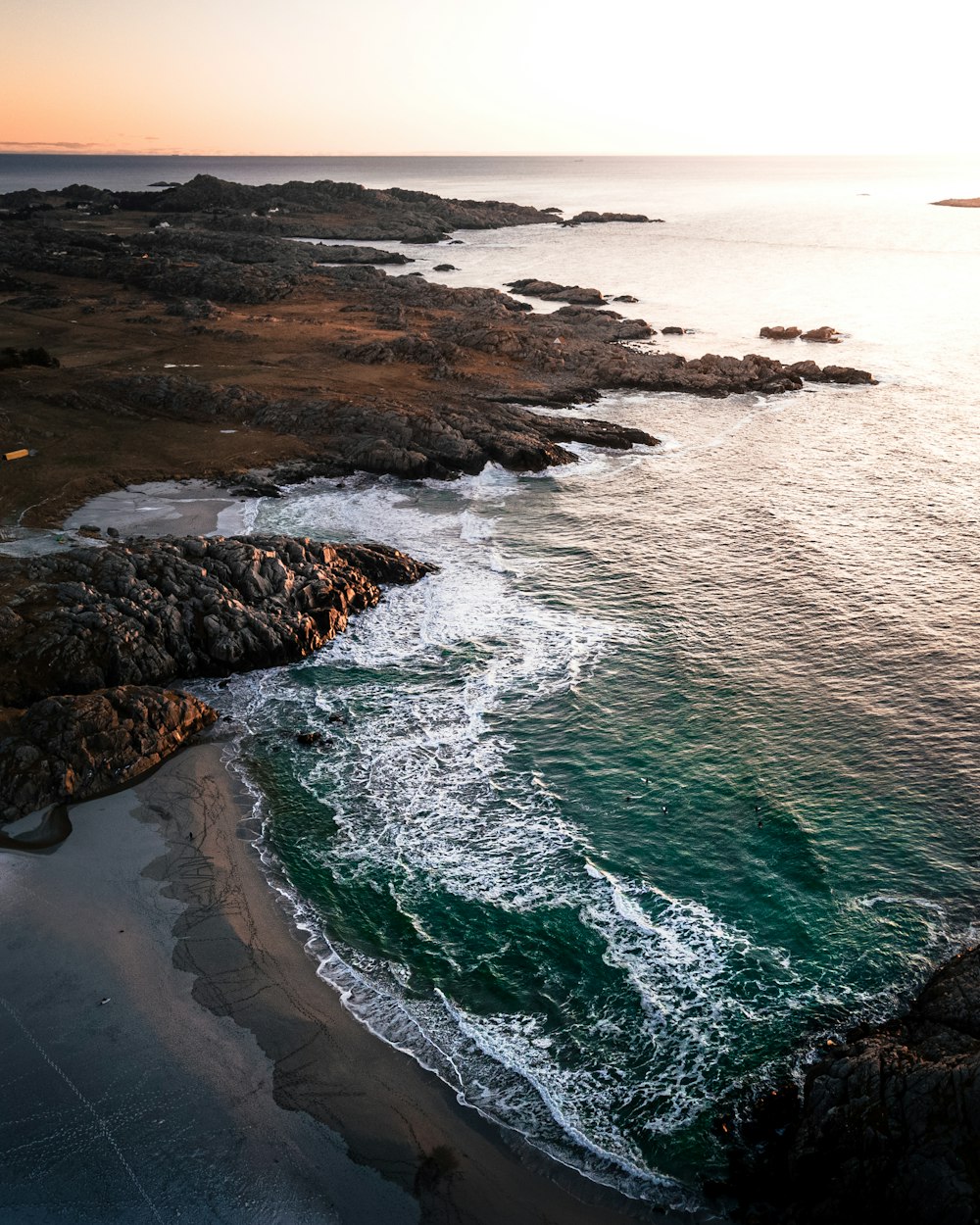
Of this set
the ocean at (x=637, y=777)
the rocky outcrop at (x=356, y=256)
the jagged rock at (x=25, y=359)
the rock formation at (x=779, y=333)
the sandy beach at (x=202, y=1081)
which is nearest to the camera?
the sandy beach at (x=202, y=1081)

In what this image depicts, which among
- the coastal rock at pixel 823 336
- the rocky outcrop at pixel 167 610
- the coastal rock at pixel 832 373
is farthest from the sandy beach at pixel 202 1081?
the coastal rock at pixel 823 336

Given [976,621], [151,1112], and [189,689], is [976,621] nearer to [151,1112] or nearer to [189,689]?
[189,689]

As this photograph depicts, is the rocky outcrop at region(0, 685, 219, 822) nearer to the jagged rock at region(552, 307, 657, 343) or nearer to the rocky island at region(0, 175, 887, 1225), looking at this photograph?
the rocky island at region(0, 175, 887, 1225)

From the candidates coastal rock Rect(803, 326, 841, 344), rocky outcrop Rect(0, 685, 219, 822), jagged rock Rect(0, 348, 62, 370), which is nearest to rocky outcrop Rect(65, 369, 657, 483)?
jagged rock Rect(0, 348, 62, 370)

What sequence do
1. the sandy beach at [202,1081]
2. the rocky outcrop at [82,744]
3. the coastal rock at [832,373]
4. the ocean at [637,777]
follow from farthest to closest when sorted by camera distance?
the coastal rock at [832,373]
the rocky outcrop at [82,744]
the ocean at [637,777]
the sandy beach at [202,1081]

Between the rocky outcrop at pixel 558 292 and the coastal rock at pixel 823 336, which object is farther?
the rocky outcrop at pixel 558 292

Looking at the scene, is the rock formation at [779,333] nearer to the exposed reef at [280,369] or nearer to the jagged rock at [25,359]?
the exposed reef at [280,369]
